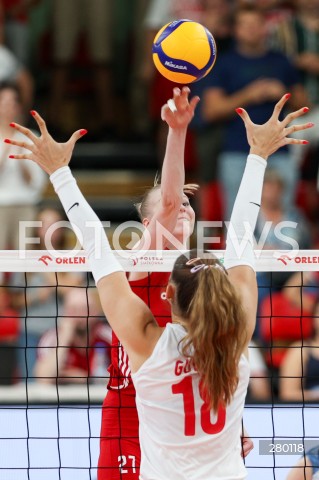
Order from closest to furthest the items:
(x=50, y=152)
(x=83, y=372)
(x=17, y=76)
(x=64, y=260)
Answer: (x=50, y=152) < (x=64, y=260) < (x=83, y=372) < (x=17, y=76)

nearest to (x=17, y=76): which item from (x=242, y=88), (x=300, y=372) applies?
(x=242, y=88)

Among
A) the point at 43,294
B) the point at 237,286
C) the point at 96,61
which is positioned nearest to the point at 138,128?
the point at 96,61

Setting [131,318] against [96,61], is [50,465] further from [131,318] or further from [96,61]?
[96,61]

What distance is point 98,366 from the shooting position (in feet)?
25.6

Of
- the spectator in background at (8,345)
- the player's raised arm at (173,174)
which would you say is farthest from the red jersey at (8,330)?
the player's raised arm at (173,174)

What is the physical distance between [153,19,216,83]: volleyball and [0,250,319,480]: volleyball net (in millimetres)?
795

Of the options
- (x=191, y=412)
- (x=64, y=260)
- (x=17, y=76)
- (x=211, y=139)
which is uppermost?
(x=17, y=76)

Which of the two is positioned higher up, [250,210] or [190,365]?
[250,210]

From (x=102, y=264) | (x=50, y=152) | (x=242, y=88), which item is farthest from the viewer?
(x=242, y=88)

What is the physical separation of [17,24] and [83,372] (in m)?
4.63

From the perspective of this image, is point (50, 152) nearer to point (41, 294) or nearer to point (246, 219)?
point (246, 219)

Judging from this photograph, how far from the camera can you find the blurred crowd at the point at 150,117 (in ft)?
26.3

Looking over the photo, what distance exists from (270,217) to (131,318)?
18.8 feet

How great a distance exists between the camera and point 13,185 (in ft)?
30.4
